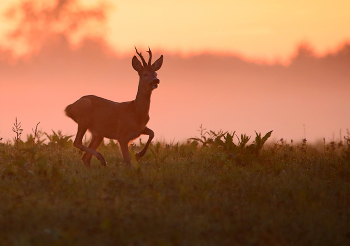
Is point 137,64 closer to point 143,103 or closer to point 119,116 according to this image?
point 143,103

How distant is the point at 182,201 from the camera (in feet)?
26.1

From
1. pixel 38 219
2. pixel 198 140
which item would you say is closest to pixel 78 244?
pixel 38 219

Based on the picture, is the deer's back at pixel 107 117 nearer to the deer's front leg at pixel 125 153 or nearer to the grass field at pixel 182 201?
the deer's front leg at pixel 125 153

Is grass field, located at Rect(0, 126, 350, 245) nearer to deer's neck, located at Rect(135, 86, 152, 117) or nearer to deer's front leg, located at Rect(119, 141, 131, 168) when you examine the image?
deer's front leg, located at Rect(119, 141, 131, 168)

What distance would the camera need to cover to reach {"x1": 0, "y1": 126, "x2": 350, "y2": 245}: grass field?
6168mm

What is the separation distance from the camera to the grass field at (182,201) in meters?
6.17

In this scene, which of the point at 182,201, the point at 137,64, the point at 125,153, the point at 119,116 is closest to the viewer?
the point at 182,201

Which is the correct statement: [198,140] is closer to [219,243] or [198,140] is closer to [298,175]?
[298,175]

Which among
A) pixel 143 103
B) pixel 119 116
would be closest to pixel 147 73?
pixel 143 103

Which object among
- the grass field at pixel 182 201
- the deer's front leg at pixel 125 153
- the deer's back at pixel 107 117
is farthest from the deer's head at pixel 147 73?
the grass field at pixel 182 201

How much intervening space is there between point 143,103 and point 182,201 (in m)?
4.15

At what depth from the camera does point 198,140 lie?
14680 mm

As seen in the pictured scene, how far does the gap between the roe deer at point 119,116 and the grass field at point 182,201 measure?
510 millimetres

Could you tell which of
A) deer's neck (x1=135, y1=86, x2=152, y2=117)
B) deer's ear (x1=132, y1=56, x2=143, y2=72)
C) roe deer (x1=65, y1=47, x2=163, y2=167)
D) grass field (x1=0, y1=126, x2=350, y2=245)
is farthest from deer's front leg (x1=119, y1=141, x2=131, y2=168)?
deer's ear (x1=132, y1=56, x2=143, y2=72)
